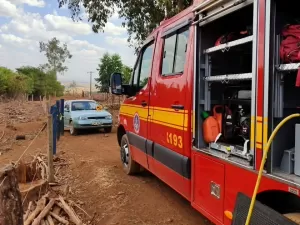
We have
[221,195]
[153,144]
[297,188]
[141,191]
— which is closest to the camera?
[297,188]

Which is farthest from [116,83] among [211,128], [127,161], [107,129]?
[107,129]

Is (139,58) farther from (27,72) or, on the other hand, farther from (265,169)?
(27,72)

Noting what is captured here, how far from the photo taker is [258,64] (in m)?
2.68

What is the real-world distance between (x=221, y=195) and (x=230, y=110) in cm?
94

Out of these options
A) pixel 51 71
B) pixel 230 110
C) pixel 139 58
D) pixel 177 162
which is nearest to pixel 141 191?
pixel 177 162

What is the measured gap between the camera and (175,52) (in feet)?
14.9

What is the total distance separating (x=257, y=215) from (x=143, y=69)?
398cm

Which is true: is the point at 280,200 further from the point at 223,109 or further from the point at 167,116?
the point at 167,116

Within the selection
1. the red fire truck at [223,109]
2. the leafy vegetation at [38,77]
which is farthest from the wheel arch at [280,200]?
the leafy vegetation at [38,77]

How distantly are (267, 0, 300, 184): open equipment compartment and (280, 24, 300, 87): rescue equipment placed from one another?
0.03m

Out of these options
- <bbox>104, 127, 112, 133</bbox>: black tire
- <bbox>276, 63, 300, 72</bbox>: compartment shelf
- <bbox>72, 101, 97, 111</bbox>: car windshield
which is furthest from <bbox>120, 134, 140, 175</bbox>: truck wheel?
<bbox>72, 101, 97, 111</bbox>: car windshield

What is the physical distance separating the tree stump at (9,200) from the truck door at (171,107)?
1890mm

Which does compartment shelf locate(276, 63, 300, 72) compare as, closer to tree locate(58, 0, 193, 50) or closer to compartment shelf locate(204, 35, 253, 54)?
compartment shelf locate(204, 35, 253, 54)

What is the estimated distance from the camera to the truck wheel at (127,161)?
6.62m
